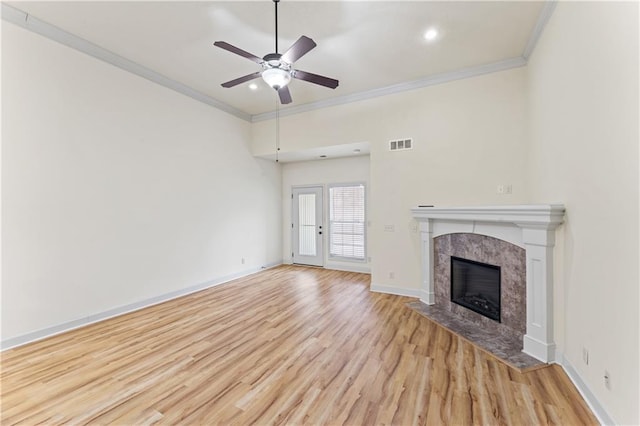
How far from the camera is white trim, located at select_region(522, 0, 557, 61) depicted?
274 cm

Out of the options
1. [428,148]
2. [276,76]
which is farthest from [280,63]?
[428,148]

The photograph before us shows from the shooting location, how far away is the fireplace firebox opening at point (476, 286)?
3265mm

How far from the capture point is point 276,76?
9.43 feet

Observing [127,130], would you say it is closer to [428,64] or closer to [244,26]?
[244,26]

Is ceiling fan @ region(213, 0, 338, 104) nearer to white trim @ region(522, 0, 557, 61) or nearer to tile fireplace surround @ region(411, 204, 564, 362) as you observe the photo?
white trim @ region(522, 0, 557, 61)

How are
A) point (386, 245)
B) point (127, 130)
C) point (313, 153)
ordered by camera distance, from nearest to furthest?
point (127, 130) < point (386, 245) < point (313, 153)

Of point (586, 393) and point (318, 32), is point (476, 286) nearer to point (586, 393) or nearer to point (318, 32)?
point (586, 393)

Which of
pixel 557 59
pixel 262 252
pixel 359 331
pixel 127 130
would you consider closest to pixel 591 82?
pixel 557 59

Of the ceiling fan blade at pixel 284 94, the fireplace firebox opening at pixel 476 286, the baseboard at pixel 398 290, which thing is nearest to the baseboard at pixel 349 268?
the baseboard at pixel 398 290

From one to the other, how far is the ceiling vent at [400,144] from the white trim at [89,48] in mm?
3527

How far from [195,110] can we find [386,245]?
167 inches

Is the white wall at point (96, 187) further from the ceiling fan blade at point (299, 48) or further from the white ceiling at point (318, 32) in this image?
the ceiling fan blade at point (299, 48)

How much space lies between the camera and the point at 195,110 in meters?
4.96

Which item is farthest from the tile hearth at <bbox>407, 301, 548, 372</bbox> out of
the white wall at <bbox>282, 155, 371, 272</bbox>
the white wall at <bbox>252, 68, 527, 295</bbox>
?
the white wall at <bbox>282, 155, 371, 272</bbox>
